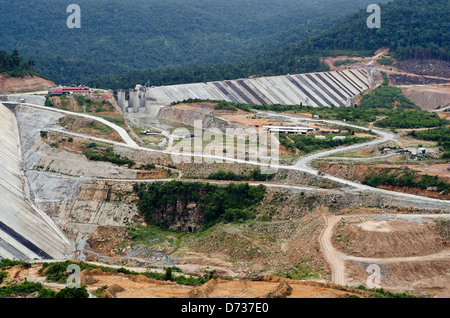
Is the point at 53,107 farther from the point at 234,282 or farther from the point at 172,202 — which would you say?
the point at 234,282

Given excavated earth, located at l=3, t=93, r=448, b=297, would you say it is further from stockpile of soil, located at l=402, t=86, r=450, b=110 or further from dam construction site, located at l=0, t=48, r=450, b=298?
stockpile of soil, located at l=402, t=86, r=450, b=110

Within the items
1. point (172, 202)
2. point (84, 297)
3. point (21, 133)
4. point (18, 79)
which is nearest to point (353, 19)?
point (18, 79)

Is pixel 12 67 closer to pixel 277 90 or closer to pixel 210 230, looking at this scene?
pixel 277 90

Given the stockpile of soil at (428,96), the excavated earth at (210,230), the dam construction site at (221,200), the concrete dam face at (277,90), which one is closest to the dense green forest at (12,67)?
the dam construction site at (221,200)

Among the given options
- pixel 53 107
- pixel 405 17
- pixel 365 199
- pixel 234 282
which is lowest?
pixel 234 282

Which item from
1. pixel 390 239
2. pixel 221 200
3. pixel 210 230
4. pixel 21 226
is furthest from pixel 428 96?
pixel 21 226

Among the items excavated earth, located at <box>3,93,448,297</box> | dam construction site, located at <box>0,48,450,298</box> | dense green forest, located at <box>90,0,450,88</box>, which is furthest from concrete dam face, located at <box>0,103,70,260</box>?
dense green forest, located at <box>90,0,450,88</box>

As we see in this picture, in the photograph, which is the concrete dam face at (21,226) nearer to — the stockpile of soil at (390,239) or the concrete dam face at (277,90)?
the stockpile of soil at (390,239)
